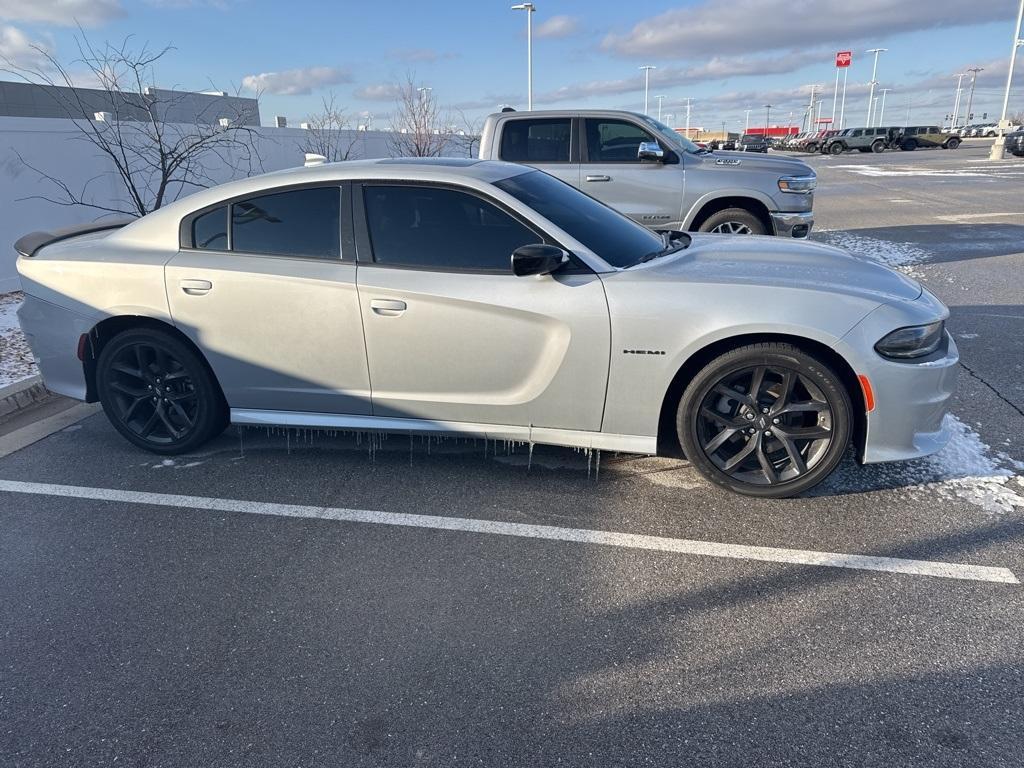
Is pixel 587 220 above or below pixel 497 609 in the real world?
above

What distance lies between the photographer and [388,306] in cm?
384

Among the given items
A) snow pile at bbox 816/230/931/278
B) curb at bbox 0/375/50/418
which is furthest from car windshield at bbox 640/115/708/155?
→ curb at bbox 0/375/50/418

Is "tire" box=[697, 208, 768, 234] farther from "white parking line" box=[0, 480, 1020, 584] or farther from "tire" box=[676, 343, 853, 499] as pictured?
"white parking line" box=[0, 480, 1020, 584]

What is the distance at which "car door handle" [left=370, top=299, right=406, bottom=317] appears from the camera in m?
3.83

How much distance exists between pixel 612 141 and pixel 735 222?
1.72 meters

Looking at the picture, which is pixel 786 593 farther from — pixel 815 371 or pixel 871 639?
pixel 815 371

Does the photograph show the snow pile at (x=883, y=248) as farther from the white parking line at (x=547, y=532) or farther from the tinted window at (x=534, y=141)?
the white parking line at (x=547, y=532)

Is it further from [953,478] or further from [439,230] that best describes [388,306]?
[953,478]

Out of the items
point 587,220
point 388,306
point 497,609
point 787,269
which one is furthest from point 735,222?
point 497,609

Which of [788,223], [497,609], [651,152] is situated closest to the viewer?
[497,609]

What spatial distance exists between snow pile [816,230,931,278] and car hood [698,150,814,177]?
986 mm

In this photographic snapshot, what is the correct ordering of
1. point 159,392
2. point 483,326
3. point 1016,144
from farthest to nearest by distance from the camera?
point 1016,144
point 159,392
point 483,326

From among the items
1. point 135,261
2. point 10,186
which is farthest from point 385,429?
point 10,186

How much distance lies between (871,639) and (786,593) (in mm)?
364
